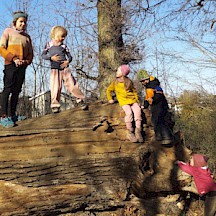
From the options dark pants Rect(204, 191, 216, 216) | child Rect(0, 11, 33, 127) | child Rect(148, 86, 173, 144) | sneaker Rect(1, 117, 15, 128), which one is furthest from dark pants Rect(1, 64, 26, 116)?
dark pants Rect(204, 191, 216, 216)

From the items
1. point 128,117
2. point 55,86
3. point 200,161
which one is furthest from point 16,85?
point 200,161

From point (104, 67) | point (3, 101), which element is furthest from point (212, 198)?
point (104, 67)

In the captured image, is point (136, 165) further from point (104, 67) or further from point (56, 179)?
point (104, 67)

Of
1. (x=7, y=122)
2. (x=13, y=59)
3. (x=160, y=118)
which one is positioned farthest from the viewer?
(x=160, y=118)

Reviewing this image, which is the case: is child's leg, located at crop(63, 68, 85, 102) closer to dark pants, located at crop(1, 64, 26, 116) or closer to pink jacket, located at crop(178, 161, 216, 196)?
dark pants, located at crop(1, 64, 26, 116)

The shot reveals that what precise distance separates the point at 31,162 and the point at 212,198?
2762 millimetres

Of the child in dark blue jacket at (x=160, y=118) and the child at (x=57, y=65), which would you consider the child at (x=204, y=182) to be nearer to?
the child in dark blue jacket at (x=160, y=118)

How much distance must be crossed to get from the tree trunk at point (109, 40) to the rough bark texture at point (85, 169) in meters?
3.51

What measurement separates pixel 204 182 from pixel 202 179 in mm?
53

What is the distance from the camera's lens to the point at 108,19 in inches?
356

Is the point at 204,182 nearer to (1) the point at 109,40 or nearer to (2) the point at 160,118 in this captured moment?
(2) the point at 160,118

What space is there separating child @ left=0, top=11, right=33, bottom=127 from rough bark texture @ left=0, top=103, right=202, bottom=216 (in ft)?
1.09

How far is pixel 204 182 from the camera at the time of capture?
15.8 feet

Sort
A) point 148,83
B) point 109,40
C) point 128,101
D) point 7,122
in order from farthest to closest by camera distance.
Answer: point 109,40, point 148,83, point 128,101, point 7,122
